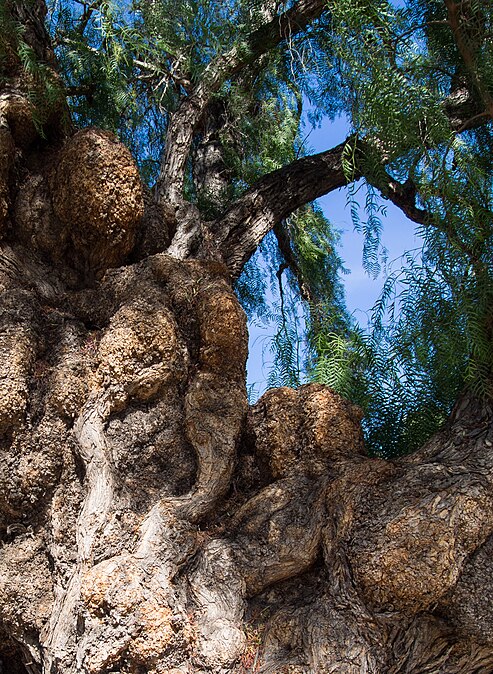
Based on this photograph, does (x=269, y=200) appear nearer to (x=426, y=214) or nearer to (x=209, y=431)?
(x=426, y=214)

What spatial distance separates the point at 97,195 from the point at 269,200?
1.09 meters

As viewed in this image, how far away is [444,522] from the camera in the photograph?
2.19 metres

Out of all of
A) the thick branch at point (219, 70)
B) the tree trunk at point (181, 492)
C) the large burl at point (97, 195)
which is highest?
the thick branch at point (219, 70)

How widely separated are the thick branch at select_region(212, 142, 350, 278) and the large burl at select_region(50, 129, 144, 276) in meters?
0.67

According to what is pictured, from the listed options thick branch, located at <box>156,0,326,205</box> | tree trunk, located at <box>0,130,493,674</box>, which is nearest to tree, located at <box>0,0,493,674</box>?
tree trunk, located at <box>0,130,493,674</box>

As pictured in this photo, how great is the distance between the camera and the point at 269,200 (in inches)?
145

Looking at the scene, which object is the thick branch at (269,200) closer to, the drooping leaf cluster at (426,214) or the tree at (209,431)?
the tree at (209,431)

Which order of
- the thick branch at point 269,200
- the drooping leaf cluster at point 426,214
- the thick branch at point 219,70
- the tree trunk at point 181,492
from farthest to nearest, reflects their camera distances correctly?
the thick branch at point 219,70 → the thick branch at point 269,200 → the drooping leaf cluster at point 426,214 → the tree trunk at point 181,492

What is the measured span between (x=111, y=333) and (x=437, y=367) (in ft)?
4.08

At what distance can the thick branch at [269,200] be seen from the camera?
3.60 metres

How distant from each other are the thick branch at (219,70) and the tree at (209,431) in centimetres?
16

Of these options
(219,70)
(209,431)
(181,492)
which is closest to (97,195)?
(209,431)

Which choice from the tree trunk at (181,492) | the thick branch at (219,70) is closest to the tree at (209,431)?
the tree trunk at (181,492)

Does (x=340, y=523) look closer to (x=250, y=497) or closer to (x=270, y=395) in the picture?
(x=250, y=497)
